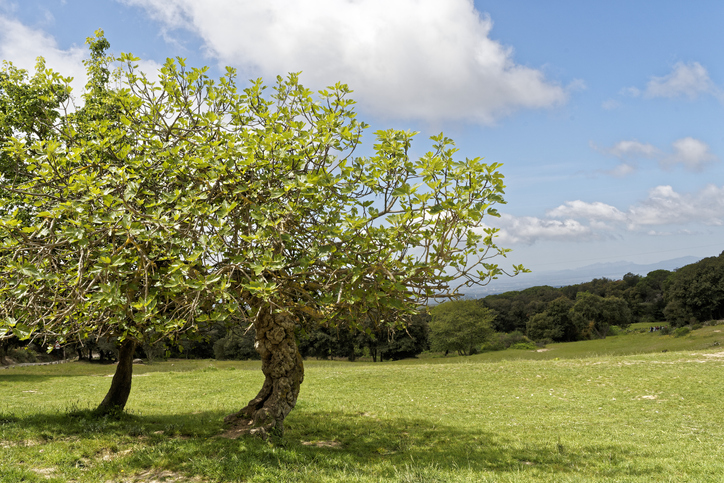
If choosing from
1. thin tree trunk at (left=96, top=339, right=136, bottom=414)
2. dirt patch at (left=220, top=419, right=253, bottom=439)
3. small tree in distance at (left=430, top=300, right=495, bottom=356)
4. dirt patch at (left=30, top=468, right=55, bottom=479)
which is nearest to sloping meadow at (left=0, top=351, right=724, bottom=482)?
dirt patch at (left=30, top=468, right=55, bottom=479)

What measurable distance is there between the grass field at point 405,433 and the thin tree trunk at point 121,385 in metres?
0.47

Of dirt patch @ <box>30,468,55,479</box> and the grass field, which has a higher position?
dirt patch @ <box>30,468,55,479</box>

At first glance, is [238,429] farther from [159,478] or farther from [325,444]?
[159,478]

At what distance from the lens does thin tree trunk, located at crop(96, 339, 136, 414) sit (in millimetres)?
11633

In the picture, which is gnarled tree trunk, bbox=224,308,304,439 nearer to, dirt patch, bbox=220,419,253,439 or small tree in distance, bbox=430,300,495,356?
dirt patch, bbox=220,419,253,439

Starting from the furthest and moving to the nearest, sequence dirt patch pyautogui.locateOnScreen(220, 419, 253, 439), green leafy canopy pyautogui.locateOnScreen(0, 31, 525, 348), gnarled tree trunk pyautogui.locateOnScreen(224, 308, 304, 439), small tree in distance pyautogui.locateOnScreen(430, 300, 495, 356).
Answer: small tree in distance pyautogui.locateOnScreen(430, 300, 495, 356) → dirt patch pyautogui.locateOnScreen(220, 419, 253, 439) → gnarled tree trunk pyautogui.locateOnScreen(224, 308, 304, 439) → green leafy canopy pyautogui.locateOnScreen(0, 31, 525, 348)

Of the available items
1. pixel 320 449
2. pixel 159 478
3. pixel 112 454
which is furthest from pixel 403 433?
pixel 112 454

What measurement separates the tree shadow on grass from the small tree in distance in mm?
53948

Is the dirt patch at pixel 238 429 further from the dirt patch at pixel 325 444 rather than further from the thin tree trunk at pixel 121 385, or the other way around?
the thin tree trunk at pixel 121 385

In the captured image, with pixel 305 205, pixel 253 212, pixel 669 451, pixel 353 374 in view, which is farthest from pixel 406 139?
pixel 353 374

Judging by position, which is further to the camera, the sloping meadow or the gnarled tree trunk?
the gnarled tree trunk

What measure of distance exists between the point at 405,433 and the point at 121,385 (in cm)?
813

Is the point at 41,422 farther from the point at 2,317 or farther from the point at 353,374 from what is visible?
the point at 353,374

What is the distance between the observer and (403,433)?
1159cm
